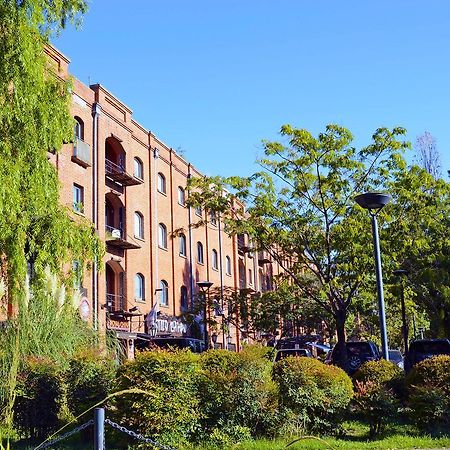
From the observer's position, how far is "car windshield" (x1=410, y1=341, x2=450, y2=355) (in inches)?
784

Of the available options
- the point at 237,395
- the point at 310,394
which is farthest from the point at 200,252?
the point at 237,395

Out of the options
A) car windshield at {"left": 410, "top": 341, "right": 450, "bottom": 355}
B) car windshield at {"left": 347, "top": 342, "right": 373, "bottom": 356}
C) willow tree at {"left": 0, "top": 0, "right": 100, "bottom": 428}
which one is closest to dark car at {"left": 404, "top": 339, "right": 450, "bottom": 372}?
car windshield at {"left": 410, "top": 341, "right": 450, "bottom": 355}

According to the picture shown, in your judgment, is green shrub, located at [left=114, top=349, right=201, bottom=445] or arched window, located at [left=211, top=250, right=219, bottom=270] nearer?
green shrub, located at [left=114, top=349, right=201, bottom=445]

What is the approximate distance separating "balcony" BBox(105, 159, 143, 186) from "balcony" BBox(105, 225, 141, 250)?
2437 mm

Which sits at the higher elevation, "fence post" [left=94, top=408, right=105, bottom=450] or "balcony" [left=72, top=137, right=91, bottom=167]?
"balcony" [left=72, top=137, right=91, bottom=167]

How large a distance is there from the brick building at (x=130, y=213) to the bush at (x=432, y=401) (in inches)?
520

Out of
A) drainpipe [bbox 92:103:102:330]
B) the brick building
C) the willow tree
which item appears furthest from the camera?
the brick building

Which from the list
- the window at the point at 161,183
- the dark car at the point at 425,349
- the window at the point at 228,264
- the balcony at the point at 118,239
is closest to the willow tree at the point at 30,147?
the dark car at the point at 425,349

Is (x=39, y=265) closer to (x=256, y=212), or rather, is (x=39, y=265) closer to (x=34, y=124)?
(x=34, y=124)

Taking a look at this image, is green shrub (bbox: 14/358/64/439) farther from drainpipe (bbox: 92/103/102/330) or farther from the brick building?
drainpipe (bbox: 92/103/102/330)

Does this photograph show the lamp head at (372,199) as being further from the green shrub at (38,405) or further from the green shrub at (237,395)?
the green shrub at (38,405)

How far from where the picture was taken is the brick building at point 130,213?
1135 inches

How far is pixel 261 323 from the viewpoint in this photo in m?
32.1

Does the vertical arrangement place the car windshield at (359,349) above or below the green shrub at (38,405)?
above
